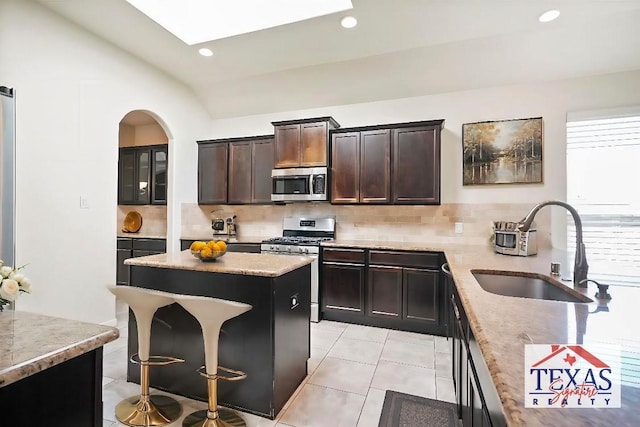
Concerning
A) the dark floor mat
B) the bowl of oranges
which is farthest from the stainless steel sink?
the bowl of oranges

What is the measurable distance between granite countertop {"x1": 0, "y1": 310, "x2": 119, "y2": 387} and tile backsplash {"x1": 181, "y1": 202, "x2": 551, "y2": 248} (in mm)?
3522

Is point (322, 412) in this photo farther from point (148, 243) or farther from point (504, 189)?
point (148, 243)

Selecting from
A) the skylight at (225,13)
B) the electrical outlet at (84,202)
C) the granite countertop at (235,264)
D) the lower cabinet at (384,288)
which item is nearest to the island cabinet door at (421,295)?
the lower cabinet at (384,288)

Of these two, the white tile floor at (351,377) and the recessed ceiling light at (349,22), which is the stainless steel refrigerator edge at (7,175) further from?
the recessed ceiling light at (349,22)

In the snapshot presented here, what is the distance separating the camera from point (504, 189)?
3768 millimetres

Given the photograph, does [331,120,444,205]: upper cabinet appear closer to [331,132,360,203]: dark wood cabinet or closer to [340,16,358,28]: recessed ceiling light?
[331,132,360,203]: dark wood cabinet

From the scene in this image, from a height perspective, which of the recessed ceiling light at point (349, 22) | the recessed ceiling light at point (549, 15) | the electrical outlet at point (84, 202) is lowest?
the electrical outlet at point (84, 202)

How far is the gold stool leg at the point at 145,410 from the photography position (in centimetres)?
194

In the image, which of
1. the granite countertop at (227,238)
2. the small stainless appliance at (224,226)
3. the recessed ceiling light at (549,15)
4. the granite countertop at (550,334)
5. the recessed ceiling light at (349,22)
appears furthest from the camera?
the small stainless appliance at (224,226)

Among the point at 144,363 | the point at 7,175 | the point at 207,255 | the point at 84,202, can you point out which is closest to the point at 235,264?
the point at 207,255

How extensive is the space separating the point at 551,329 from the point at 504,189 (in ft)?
10.7

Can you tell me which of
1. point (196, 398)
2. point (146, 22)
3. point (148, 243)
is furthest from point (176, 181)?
point (196, 398)

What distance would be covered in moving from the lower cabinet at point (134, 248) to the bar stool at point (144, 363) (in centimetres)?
295

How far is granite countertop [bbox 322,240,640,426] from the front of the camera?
56cm
